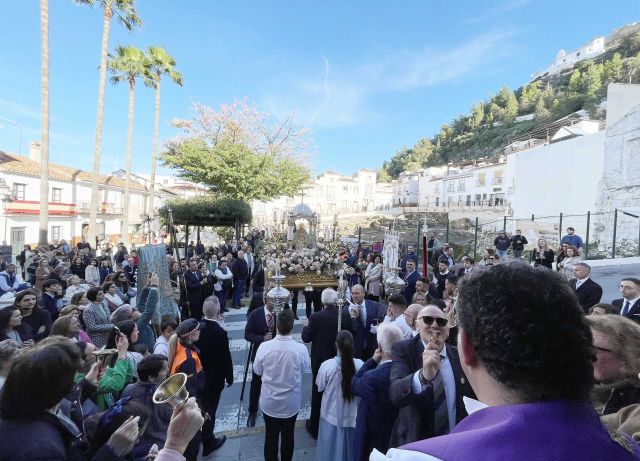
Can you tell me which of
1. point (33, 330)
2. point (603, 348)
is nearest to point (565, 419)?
point (603, 348)

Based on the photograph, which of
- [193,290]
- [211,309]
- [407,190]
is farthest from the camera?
[407,190]

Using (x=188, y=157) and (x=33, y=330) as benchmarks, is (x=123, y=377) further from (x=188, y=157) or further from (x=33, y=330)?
(x=188, y=157)

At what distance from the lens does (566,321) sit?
3.13ft

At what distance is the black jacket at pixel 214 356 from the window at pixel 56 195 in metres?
35.9

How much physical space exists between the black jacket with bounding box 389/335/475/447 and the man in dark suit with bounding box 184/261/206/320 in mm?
6920

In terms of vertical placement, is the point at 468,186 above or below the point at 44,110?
above

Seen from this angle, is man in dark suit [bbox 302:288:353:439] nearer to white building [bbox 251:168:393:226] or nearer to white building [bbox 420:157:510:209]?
white building [bbox 420:157:510:209]

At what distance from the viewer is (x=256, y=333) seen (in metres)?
5.32

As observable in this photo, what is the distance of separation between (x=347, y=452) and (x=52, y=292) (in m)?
5.42

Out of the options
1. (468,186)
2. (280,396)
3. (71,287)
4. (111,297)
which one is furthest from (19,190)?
(468,186)

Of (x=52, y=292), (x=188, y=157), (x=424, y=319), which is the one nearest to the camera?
(x=424, y=319)

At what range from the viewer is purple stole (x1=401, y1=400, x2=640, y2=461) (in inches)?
30.8

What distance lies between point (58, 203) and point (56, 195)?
166 cm

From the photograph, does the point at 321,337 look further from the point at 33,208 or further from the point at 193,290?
the point at 33,208
